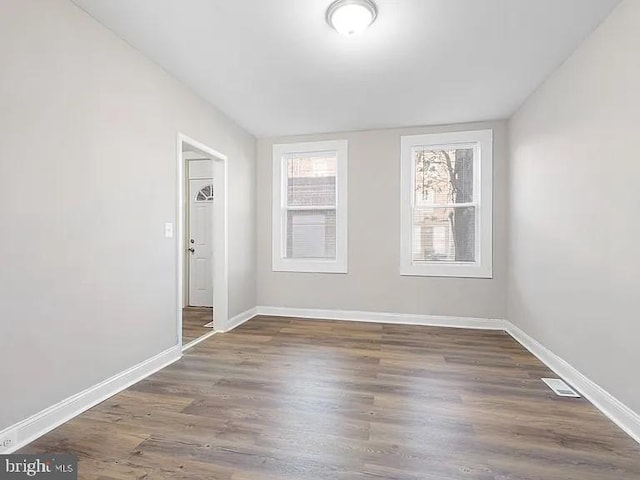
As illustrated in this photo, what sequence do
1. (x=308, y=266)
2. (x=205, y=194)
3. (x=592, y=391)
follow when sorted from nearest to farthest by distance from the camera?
(x=592, y=391) < (x=308, y=266) < (x=205, y=194)

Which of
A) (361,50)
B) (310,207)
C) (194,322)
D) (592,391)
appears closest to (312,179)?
(310,207)

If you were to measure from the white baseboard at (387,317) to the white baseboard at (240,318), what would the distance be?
13cm

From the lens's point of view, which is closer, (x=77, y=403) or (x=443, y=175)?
(x=77, y=403)

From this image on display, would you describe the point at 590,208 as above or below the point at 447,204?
below

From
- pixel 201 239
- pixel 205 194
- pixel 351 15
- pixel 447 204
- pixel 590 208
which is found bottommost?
pixel 201 239

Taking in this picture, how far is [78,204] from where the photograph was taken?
6.77 feet

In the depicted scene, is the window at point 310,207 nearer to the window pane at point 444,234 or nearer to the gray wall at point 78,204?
the window pane at point 444,234

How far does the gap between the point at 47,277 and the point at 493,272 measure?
14.0 ft

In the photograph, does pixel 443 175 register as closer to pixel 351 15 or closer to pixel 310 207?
pixel 310 207

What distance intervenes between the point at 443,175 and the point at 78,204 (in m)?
3.81

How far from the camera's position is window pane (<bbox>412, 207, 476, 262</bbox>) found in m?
4.16

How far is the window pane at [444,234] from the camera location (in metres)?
4.16

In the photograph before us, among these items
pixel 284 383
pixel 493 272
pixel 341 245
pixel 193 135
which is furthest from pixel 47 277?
pixel 493 272

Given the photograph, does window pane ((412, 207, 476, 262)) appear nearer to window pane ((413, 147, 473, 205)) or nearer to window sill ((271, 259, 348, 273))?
window pane ((413, 147, 473, 205))
